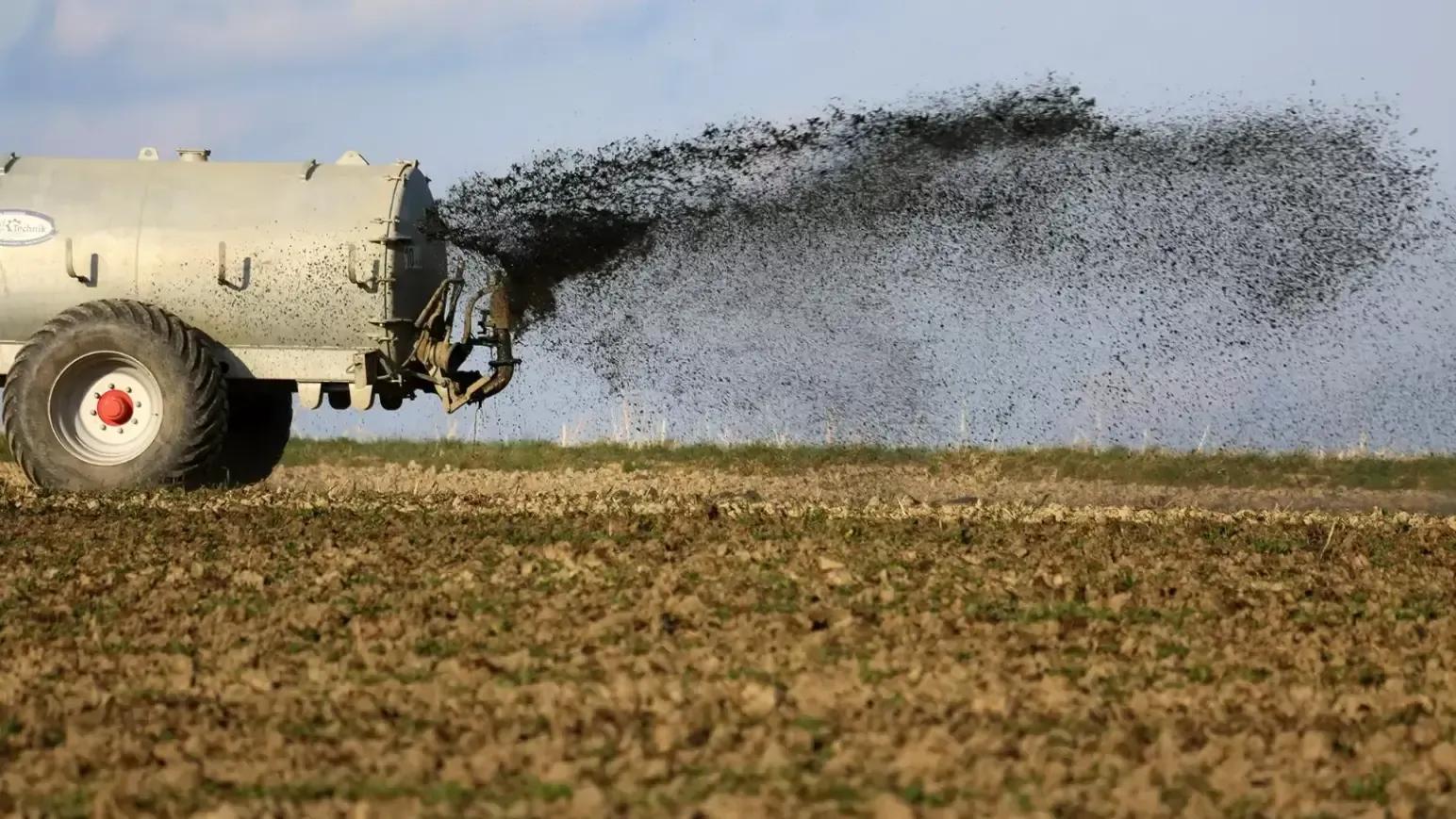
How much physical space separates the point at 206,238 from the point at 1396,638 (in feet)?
33.4

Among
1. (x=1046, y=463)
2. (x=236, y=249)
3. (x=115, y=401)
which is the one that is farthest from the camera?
(x=1046, y=463)

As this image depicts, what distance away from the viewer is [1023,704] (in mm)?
7527

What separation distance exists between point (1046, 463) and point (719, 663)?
1319 centimetres

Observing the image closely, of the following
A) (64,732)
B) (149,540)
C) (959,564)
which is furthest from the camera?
(149,540)

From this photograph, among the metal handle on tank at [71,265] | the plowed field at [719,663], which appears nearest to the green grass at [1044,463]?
the metal handle on tank at [71,265]

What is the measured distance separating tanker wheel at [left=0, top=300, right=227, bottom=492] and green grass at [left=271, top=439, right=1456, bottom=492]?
5702 millimetres

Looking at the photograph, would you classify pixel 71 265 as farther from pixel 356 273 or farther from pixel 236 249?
pixel 356 273

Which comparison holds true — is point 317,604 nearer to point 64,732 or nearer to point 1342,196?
point 64,732

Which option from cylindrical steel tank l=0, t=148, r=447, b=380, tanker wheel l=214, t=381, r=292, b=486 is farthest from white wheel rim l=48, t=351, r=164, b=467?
tanker wheel l=214, t=381, r=292, b=486

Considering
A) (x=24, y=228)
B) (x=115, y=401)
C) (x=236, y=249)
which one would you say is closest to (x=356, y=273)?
(x=236, y=249)

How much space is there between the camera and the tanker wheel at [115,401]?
15633 millimetres

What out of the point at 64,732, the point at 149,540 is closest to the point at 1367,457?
the point at 149,540

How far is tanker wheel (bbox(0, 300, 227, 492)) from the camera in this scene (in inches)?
615

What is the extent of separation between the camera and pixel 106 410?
1605 cm
